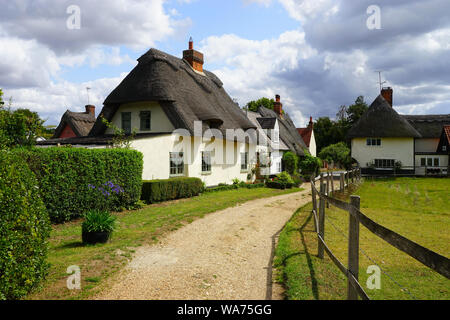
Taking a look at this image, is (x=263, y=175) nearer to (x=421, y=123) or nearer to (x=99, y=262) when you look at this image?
(x=99, y=262)

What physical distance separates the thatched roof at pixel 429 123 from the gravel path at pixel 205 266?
3681 cm

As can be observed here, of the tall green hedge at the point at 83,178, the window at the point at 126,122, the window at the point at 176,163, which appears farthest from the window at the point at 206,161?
the tall green hedge at the point at 83,178

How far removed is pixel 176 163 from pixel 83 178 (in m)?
6.94

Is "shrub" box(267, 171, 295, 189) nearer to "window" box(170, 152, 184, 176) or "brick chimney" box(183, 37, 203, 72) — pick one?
"window" box(170, 152, 184, 176)

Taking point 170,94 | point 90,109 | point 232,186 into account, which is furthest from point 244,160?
point 90,109

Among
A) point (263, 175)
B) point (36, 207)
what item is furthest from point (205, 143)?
point (36, 207)

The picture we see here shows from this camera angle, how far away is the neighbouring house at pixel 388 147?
3416cm

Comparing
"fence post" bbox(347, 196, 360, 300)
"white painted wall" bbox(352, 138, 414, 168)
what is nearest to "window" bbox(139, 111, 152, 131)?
"fence post" bbox(347, 196, 360, 300)

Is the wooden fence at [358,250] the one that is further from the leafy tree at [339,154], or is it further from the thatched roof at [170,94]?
the leafy tree at [339,154]

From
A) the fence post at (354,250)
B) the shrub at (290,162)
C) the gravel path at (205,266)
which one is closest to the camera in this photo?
the fence post at (354,250)

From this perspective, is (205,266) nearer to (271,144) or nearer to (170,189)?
(170,189)

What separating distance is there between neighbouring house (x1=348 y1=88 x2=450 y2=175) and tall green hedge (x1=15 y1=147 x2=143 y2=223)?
28965 millimetres

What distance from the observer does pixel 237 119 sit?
2302 centimetres

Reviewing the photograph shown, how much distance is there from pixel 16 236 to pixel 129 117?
15.7 metres
